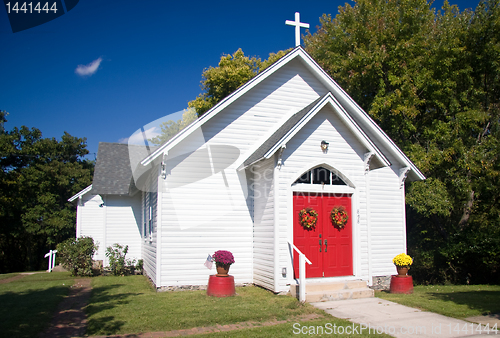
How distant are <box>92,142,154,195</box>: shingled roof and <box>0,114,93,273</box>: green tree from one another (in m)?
7.81

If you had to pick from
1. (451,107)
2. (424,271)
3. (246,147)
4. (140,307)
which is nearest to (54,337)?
(140,307)

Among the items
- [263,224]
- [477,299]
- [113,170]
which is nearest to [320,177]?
[263,224]

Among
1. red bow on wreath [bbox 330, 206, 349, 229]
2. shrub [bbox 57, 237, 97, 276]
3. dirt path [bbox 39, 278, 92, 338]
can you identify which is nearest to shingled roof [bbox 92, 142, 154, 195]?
shrub [bbox 57, 237, 97, 276]

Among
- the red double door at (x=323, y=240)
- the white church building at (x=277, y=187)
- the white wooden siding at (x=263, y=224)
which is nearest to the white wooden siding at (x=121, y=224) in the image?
the white church building at (x=277, y=187)

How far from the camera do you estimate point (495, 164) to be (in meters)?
15.9

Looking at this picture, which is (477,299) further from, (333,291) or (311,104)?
(311,104)

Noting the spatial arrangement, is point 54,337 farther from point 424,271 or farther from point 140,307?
point 424,271

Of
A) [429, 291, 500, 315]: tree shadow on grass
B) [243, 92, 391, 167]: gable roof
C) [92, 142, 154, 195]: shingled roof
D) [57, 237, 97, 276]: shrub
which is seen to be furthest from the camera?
[92, 142, 154, 195]: shingled roof

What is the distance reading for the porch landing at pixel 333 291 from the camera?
30.9 feet

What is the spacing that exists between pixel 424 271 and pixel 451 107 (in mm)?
7893

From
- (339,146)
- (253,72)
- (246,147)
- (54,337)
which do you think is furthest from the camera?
(253,72)

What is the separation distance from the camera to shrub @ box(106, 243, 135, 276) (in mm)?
15789

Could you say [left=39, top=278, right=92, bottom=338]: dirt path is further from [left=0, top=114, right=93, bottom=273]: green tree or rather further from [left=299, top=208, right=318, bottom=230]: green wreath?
[left=0, top=114, right=93, bottom=273]: green tree

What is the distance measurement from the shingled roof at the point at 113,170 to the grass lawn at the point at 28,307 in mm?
4854
